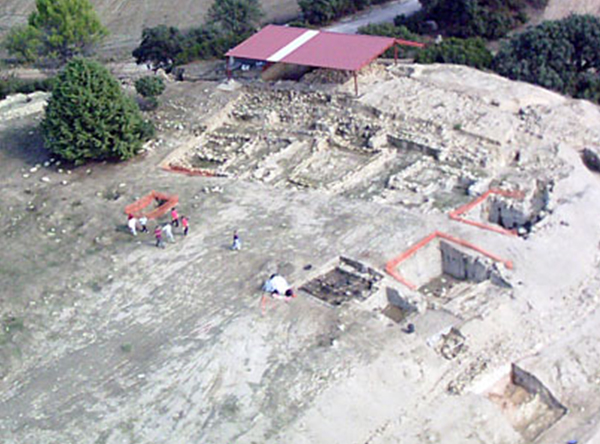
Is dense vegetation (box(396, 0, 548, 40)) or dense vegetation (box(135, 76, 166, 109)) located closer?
dense vegetation (box(135, 76, 166, 109))

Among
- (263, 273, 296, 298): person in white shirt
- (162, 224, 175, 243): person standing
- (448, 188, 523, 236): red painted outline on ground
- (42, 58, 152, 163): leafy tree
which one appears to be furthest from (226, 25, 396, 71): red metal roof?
(263, 273, 296, 298): person in white shirt

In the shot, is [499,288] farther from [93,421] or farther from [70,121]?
[70,121]

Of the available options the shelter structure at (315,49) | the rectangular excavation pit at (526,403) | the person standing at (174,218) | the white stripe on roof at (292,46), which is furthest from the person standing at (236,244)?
the white stripe on roof at (292,46)

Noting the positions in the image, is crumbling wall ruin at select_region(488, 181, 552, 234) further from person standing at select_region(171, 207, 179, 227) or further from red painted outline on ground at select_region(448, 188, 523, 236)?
person standing at select_region(171, 207, 179, 227)

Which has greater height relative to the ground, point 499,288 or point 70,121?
point 70,121

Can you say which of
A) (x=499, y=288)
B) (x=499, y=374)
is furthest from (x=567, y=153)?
(x=499, y=374)

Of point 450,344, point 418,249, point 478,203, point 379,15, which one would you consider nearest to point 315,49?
point 478,203
